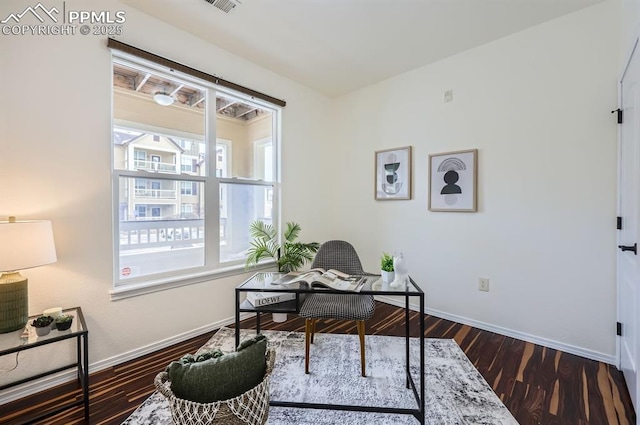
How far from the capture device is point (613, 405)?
1.67 meters

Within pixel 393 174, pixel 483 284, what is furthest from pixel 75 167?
pixel 483 284

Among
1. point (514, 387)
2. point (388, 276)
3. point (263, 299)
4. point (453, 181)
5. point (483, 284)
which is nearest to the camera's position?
point (388, 276)

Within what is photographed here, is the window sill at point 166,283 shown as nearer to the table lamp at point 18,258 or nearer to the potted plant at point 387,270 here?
the table lamp at point 18,258

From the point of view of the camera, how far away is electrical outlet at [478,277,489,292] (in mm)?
2707

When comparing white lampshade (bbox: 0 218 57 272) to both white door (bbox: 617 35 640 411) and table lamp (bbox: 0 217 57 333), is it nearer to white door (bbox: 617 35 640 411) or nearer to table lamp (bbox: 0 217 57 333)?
table lamp (bbox: 0 217 57 333)

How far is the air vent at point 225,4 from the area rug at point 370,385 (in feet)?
9.22

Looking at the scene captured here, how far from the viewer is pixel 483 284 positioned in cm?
273

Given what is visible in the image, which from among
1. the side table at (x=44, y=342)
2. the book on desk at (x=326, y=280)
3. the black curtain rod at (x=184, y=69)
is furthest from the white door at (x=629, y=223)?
the side table at (x=44, y=342)

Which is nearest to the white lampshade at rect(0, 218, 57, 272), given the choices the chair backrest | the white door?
the chair backrest

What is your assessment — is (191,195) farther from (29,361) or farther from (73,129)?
(29,361)

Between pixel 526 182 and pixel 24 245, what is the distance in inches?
144

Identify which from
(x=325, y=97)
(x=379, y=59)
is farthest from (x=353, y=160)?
(x=379, y=59)

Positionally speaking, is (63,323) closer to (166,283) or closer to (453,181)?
→ (166,283)

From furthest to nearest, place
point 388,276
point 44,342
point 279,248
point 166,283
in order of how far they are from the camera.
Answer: point 279,248 → point 166,283 → point 388,276 → point 44,342
